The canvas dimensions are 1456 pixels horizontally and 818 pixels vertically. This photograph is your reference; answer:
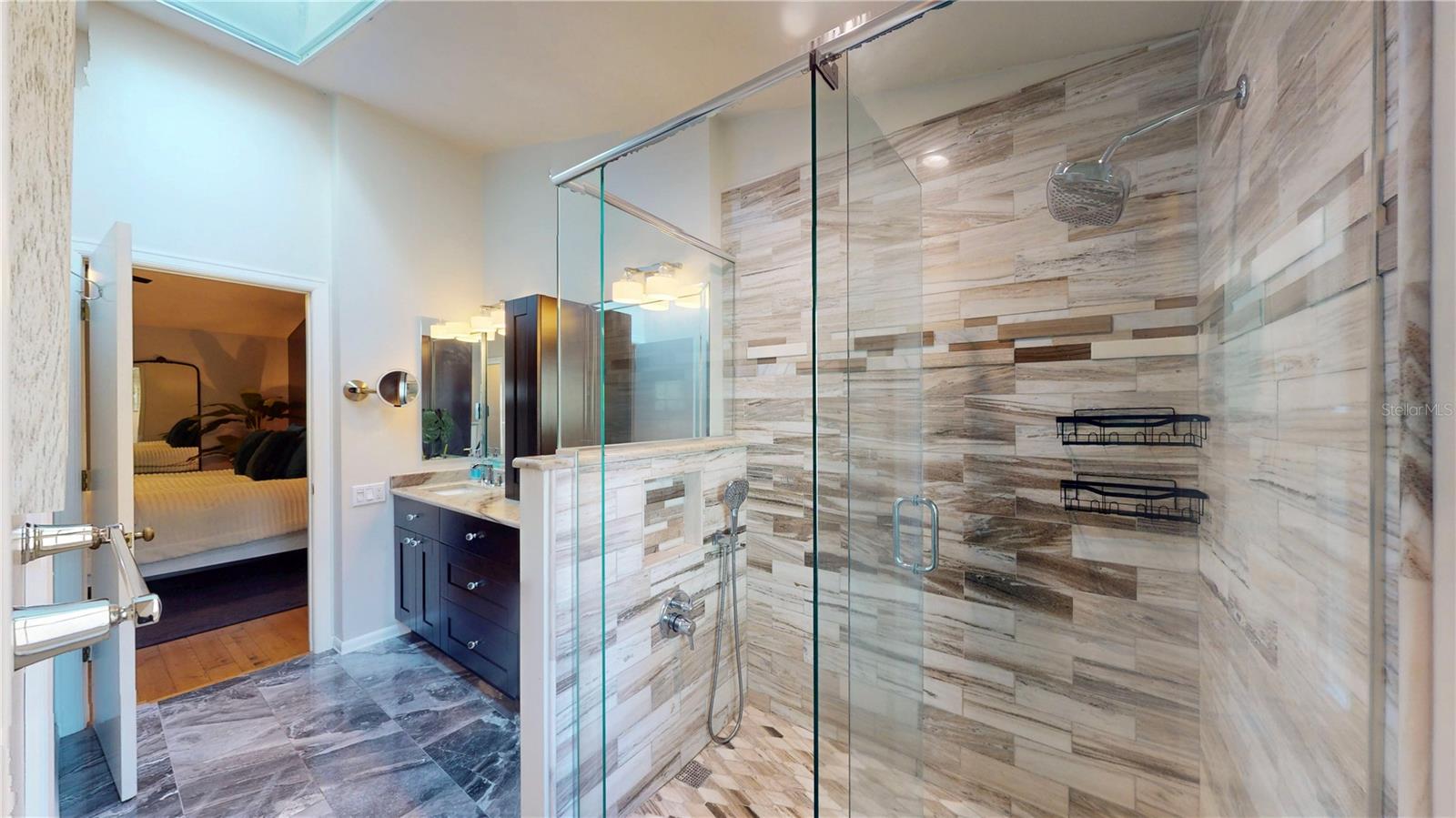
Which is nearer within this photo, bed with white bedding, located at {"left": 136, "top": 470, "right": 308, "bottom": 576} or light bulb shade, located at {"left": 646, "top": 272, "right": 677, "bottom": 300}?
light bulb shade, located at {"left": 646, "top": 272, "right": 677, "bottom": 300}

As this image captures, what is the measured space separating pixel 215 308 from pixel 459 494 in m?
4.06

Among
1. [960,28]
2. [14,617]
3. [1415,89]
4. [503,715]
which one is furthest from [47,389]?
[503,715]

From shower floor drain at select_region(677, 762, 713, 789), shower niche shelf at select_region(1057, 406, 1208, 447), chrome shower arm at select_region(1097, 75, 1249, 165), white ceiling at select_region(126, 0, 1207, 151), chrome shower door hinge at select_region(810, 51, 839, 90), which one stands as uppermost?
white ceiling at select_region(126, 0, 1207, 151)

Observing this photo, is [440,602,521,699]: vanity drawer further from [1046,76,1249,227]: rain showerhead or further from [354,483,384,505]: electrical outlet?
[1046,76,1249,227]: rain showerhead

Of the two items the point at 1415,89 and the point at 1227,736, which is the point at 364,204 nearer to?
the point at 1415,89

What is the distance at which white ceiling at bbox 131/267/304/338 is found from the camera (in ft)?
14.1

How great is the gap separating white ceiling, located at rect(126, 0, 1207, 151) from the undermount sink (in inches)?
80.7

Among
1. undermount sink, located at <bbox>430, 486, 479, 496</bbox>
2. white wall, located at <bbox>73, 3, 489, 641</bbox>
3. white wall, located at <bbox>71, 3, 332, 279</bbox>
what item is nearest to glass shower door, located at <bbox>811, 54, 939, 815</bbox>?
white wall, located at <bbox>73, 3, 489, 641</bbox>

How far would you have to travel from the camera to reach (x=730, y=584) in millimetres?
1943

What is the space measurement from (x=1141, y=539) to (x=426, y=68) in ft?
10.9

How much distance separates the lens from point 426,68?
230cm

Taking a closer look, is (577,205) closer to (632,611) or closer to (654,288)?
(654,288)

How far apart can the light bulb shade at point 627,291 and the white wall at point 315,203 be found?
165cm

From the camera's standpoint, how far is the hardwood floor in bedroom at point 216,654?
2.32 m
